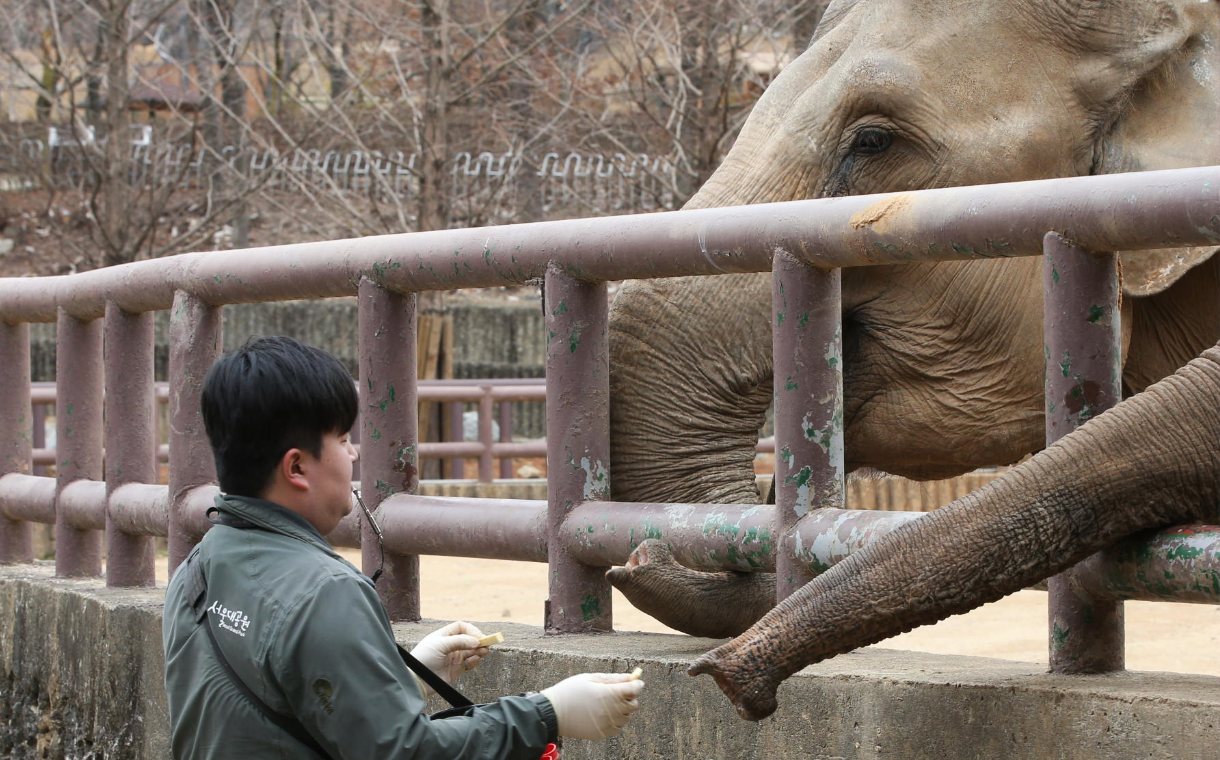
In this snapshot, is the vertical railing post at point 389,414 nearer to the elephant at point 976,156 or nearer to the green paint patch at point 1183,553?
the elephant at point 976,156

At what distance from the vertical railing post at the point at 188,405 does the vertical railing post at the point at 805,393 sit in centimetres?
183

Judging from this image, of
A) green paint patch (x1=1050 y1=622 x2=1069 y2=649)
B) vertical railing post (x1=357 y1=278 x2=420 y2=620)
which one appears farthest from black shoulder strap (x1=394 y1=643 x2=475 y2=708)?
vertical railing post (x1=357 y1=278 x2=420 y2=620)

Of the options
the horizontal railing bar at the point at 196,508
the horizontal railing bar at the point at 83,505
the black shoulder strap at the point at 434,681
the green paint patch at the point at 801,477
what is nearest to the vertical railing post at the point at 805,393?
the green paint patch at the point at 801,477

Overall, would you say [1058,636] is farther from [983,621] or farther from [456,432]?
[456,432]

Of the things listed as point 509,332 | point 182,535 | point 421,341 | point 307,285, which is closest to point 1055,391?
point 307,285

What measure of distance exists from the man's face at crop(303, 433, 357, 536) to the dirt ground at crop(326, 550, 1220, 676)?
4.27m

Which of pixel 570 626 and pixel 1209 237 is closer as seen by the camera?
pixel 1209 237

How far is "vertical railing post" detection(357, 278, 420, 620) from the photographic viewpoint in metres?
3.80

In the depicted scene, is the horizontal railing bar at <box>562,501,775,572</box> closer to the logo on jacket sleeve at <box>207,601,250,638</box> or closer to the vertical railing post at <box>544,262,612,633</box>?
the vertical railing post at <box>544,262,612,633</box>

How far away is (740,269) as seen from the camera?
10.1ft

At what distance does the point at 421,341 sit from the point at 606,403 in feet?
40.4

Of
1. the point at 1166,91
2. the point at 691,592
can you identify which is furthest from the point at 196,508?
the point at 1166,91

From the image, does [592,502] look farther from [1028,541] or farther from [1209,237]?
[1209,237]

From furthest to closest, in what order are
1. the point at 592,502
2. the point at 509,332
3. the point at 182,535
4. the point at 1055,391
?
the point at 509,332, the point at 182,535, the point at 592,502, the point at 1055,391
